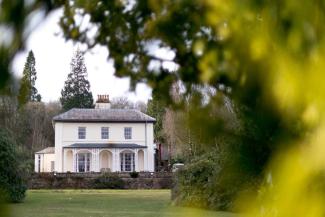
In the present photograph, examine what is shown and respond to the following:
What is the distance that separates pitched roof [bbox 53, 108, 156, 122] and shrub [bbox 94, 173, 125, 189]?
1071 cm

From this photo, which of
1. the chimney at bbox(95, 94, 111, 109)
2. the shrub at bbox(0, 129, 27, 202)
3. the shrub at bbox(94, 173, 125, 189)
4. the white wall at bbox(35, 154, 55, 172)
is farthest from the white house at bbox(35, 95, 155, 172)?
the shrub at bbox(0, 129, 27, 202)

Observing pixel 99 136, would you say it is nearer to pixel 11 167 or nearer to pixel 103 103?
pixel 103 103

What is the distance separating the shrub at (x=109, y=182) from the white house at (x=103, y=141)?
10.8m

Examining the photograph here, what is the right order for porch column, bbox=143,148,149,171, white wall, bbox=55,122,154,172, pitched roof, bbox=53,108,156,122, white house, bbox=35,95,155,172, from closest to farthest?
pitched roof, bbox=53,108,156,122 → white wall, bbox=55,122,154,172 → white house, bbox=35,95,155,172 → porch column, bbox=143,148,149,171

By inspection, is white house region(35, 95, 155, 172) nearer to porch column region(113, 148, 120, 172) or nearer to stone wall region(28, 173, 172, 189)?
porch column region(113, 148, 120, 172)

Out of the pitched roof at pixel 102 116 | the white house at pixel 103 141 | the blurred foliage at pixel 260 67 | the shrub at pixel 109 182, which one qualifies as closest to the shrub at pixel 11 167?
the shrub at pixel 109 182

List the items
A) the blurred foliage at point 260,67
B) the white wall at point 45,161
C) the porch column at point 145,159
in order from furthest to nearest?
the white wall at point 45,161 < the porch column at point 145,159 < the blurred foliage at point 260,67

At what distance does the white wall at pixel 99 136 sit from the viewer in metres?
49.3

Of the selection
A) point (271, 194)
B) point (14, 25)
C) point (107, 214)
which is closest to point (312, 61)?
point (271, 194)

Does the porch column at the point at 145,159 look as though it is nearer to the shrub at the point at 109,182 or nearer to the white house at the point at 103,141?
the white house at the point at 103,141

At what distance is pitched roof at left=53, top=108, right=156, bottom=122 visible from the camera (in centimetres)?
4903

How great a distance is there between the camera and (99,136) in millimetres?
50188

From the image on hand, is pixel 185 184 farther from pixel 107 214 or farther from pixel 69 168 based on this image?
pixel 69 168

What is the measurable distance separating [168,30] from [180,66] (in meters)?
0.11
